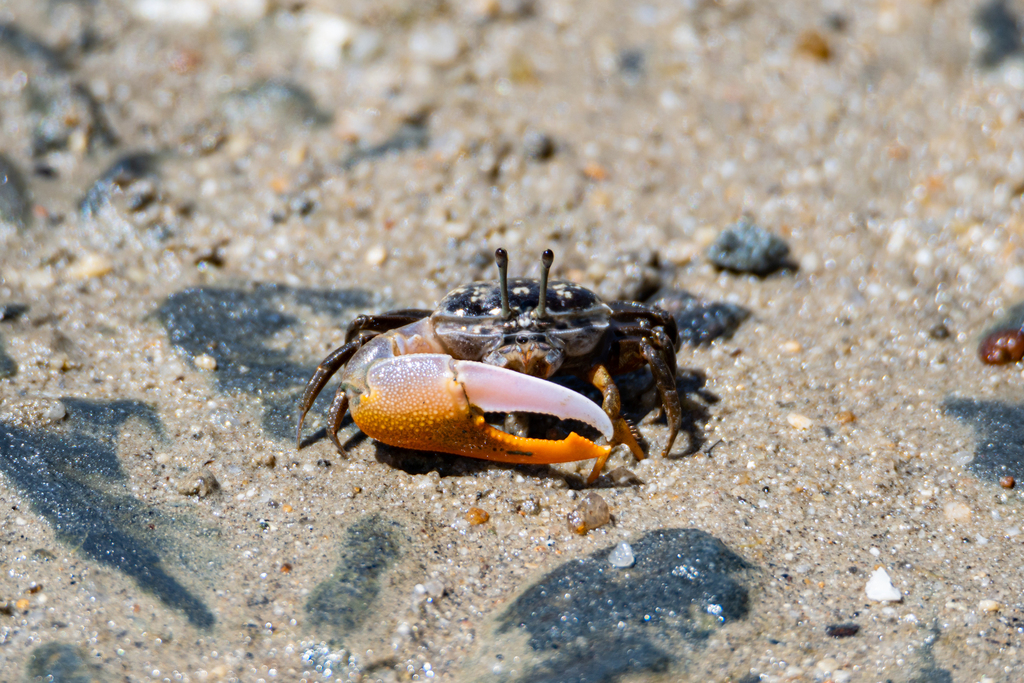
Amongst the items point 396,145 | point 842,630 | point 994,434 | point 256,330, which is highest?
point 396,145

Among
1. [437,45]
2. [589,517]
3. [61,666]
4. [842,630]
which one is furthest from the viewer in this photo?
[437,45]

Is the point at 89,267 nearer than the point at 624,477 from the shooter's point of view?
No

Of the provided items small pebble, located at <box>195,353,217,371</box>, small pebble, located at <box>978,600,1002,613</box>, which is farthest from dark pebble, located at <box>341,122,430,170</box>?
small pebble, located at <box>978,600,1002,613</box>

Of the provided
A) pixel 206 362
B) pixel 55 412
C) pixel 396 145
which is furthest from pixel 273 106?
pixel 55 412

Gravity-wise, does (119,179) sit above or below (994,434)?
above

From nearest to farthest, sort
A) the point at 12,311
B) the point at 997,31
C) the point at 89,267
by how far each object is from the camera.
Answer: the point at 12,311 < the point at 89,267 < the point at 997,31

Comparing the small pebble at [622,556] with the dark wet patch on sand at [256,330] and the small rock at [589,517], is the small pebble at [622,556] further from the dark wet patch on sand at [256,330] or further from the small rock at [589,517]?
the dark wet patch on sand at [256,330]

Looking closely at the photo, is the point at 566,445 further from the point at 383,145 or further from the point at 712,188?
the point at 383,145

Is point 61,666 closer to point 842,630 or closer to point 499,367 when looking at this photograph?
A: point 499,367
